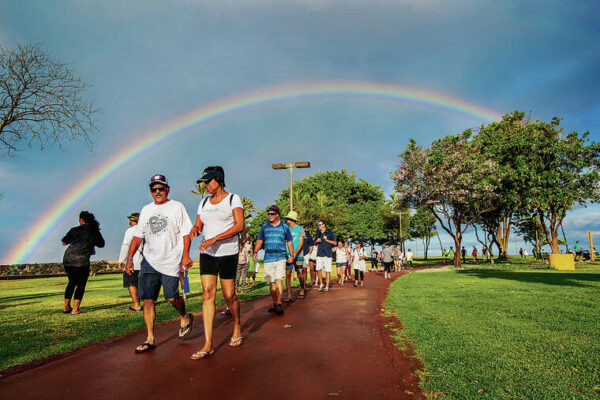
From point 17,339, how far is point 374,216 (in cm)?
→ 4672

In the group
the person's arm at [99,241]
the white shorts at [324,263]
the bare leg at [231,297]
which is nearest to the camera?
the bare leg at [231,297]

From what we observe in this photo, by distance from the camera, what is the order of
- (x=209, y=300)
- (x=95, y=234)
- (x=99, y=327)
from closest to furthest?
(x=209, y=300)
(x=99, y=327)
(x=95, y=234)

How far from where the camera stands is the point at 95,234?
754 cm

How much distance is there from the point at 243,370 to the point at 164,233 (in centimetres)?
206

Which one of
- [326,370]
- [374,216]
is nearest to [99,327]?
[326,370]

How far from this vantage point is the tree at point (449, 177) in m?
24.6

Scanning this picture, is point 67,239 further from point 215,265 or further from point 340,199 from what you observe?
point 340,199

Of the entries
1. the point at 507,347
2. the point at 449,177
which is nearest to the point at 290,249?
the point at 507,347

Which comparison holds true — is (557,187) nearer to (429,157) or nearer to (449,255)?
(429,157)

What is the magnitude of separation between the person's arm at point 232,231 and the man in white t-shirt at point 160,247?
61cm

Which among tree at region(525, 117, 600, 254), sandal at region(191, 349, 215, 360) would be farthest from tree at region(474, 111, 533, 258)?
sandal at region(191, 349, 215, 360)

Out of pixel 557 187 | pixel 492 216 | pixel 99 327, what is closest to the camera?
pixel 99 327

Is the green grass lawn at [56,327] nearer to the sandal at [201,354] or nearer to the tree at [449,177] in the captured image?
the sandal at [201,354]

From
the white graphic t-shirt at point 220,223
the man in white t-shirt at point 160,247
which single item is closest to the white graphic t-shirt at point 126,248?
the man in white t-shirt at point 160,247
